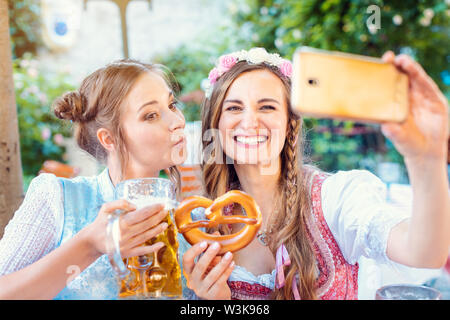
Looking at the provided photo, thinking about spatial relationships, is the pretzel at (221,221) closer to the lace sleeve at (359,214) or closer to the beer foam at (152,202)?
the beer foam at (152,202)

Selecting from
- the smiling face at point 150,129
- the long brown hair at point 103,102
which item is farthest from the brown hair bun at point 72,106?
the smiling face at point 150,129

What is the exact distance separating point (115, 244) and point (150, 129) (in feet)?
1.22

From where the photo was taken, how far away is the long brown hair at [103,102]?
1.14 m

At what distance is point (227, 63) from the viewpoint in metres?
1.26

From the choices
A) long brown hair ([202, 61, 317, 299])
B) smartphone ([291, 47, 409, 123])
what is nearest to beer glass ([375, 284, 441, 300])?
long brown hair ([202, 61, 317, 299])

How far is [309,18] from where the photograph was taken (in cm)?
336

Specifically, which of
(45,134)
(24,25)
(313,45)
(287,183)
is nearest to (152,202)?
(287,183)

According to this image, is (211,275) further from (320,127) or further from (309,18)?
(309,18)

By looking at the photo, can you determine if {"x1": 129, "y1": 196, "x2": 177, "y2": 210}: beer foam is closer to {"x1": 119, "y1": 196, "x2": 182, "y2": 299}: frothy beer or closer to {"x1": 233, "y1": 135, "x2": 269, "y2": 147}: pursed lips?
{"x1": 119, "y1": 196, "x2": 182, "y2": 299}: frothy beer

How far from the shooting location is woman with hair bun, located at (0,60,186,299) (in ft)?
2.96

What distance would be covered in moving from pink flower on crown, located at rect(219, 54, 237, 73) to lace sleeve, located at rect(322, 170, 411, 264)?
43 cm

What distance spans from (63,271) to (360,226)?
670 millimetres

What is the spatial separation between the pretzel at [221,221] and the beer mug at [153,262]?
0.02m
